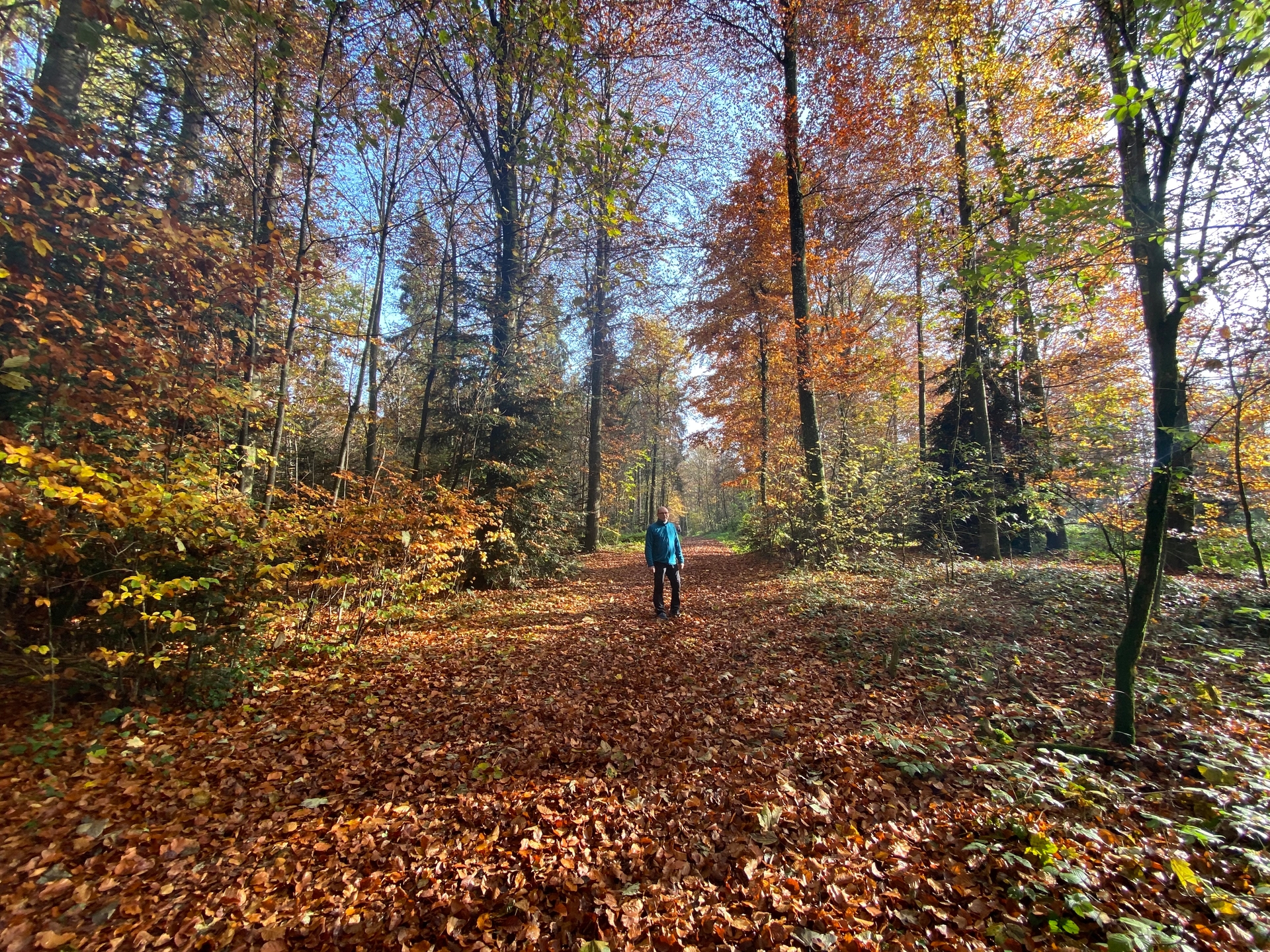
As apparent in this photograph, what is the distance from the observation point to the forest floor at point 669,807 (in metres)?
2.37

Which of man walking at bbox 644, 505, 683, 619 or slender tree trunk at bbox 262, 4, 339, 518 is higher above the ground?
slender tree trunk at bbox 262, 4, 339, 518

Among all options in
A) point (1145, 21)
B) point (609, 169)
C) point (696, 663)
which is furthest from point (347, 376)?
point (1145, 21)

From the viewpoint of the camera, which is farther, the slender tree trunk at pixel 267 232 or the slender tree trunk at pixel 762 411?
the slender tree trunk at pixel 762 411

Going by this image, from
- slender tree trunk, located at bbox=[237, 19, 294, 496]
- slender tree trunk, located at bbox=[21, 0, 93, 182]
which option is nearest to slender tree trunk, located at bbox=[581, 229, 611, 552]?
slender tree trunk, located at bbox=[237, 19, 294, 496]

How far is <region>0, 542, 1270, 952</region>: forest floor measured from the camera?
93.2 inches

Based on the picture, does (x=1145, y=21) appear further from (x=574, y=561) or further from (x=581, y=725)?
(x=574, y=561)

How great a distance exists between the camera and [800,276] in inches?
454

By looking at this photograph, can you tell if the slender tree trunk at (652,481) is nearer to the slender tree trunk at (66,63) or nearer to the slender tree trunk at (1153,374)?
the slender tree trunk at (66,63)

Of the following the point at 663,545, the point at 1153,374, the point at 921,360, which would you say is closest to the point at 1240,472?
the point at 1153,374

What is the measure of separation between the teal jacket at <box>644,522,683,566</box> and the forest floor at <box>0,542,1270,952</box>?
2385 mm

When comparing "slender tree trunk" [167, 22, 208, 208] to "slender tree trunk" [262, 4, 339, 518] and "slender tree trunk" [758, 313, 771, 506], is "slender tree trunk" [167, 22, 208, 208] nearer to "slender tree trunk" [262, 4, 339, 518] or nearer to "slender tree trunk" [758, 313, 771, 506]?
"slender tree trunk" [262, 4, 339, 518]

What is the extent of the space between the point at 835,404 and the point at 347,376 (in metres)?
20.1

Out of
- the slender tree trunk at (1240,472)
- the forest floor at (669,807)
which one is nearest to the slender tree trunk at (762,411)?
the slender tree trunk at (1240,472)

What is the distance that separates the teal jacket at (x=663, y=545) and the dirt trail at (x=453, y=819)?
8.55 ft
